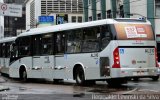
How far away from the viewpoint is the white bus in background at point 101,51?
20641mm

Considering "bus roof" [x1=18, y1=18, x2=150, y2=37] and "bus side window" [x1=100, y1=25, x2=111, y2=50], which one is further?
"bus roof" [x1=18, y1=18, x2=150, y2=37]

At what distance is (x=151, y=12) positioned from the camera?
49.8 metres

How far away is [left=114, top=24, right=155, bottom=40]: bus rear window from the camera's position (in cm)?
2080

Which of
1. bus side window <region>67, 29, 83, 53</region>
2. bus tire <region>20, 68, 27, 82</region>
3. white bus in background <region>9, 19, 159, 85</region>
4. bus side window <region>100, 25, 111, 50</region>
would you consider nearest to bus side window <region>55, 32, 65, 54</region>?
white bus in background <region>9, 19, 159, 85</region>

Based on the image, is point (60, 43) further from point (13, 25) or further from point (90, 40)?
point (13, 25)

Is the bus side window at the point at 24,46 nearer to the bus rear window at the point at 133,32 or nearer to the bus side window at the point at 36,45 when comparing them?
the bus side window at the point at 36,45

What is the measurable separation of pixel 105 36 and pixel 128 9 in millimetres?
32553

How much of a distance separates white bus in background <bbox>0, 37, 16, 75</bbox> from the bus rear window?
13.5 meters

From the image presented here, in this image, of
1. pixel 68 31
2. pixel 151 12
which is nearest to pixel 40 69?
pixel 68 31

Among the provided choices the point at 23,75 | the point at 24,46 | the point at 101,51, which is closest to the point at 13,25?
the point at 23,75

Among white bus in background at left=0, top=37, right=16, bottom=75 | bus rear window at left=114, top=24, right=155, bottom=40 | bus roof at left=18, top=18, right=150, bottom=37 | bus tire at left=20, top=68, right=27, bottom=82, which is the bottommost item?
bus tire at left=20, top=68, right=27, bottom=82

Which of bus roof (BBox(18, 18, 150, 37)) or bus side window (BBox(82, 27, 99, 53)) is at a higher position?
bus roof (BBox(18, 18, 150, 37))

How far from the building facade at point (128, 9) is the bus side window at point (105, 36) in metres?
28.2

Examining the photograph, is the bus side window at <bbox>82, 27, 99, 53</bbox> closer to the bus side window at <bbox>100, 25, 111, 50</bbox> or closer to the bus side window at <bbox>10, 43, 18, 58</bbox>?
the bus side window at <bbox>100, 25, 111, 50</bbox>
